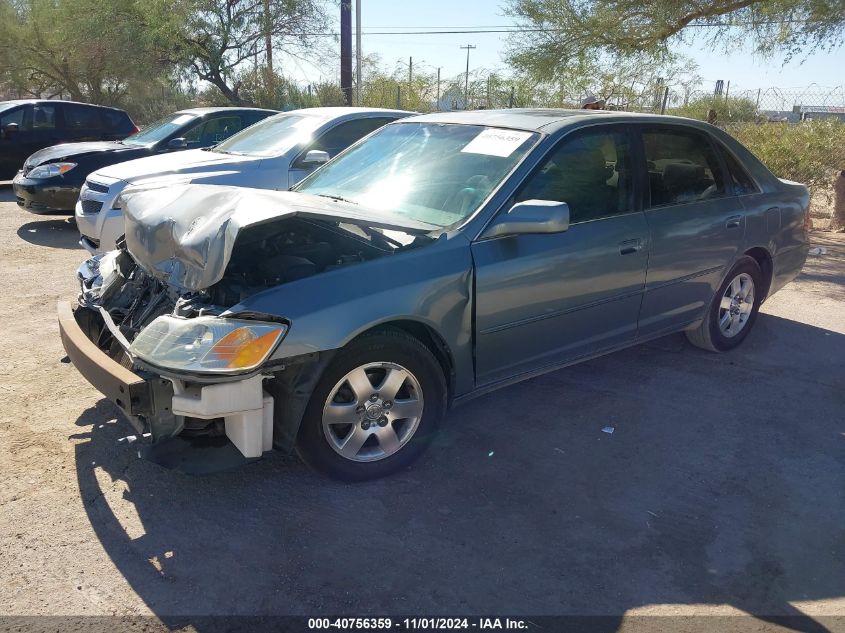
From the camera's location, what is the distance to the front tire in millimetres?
3160

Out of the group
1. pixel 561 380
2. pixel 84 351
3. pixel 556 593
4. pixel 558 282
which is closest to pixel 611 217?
pixel 558 282

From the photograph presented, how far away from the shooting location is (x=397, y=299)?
322 centimetres

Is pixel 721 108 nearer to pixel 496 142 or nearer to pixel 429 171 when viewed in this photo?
pixel 496 142

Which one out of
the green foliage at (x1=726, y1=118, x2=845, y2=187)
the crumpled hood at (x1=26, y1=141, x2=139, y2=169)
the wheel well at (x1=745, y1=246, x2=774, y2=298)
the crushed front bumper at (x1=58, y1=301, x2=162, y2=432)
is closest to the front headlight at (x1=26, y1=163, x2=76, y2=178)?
the crumpled hood at (x1=26, y1=141, x2=139, y2=169)

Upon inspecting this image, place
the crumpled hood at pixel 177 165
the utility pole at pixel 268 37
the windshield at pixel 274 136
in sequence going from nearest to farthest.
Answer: the crumpled hood at pixel 177 165, the windshield at pixel 274 136, the utility pole at pixel 268 37

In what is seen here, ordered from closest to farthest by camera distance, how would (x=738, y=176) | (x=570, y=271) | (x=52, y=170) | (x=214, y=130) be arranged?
(x=570, y=271), (x=738, y=176), (x=52, y=170), (x=214, y=130)

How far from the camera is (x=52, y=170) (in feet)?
29.6

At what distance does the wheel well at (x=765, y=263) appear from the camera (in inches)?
209

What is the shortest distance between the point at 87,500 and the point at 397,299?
1.69 meters

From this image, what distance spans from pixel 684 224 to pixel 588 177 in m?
0.88

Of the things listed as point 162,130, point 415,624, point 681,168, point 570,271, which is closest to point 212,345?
point 415,624

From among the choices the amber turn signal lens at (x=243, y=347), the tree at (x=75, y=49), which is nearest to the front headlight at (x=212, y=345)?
the amber turn signal lens at (x=243, y=347)

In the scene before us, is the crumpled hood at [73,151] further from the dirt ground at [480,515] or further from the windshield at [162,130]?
the dirt ground at [480,515]

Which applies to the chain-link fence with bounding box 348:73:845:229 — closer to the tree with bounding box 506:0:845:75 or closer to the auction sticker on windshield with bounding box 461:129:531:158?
the tree with bounding box 506:0:845:75
